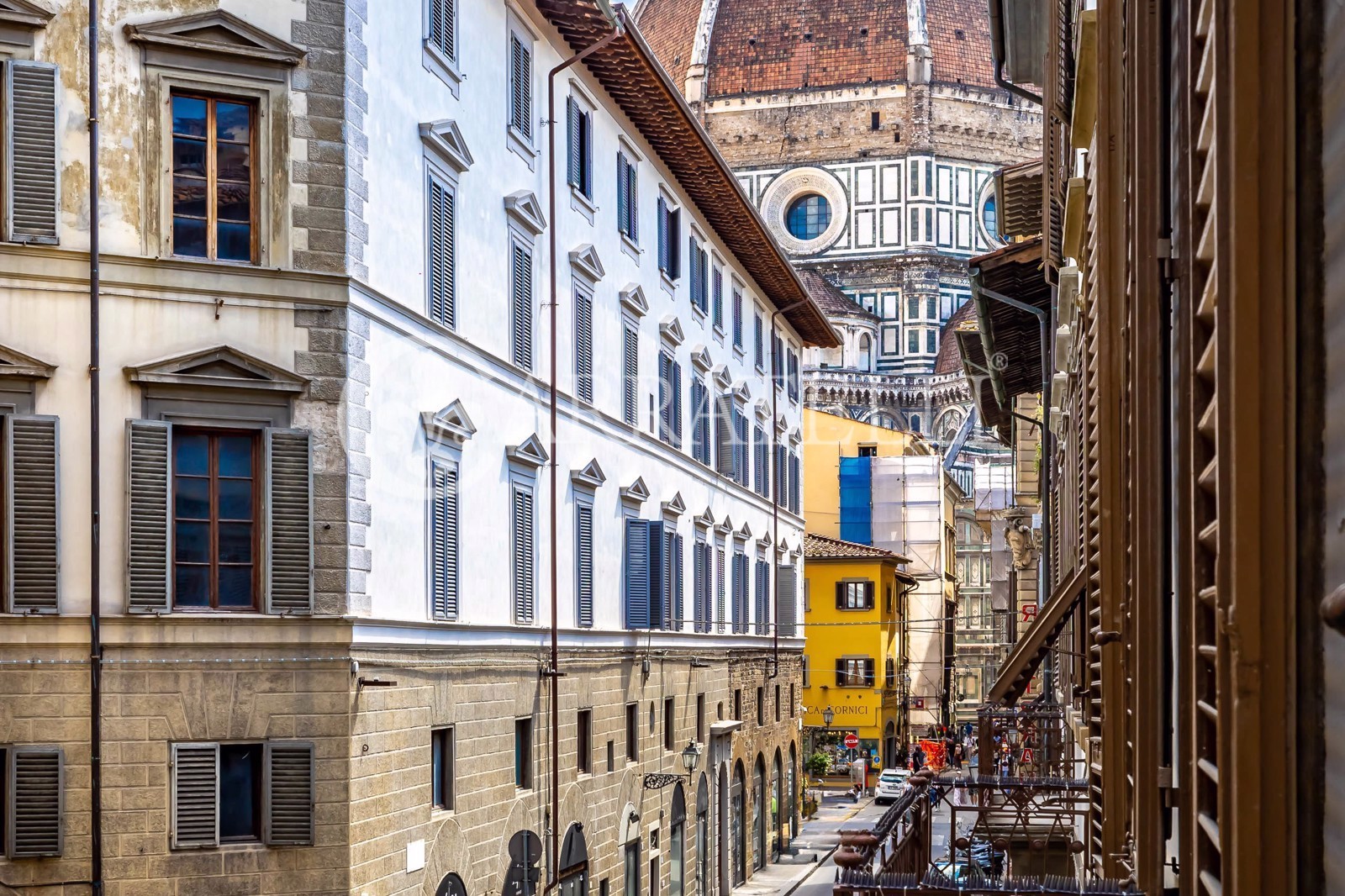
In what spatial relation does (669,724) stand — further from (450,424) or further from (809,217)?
(809,217)

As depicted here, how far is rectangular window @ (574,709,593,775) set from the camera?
2444 centimetres

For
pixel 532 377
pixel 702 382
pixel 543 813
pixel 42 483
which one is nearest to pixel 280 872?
pixel 42 483

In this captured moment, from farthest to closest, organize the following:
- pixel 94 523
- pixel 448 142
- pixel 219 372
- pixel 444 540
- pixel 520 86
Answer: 1. pixel 520 86
2. pixel 448 142
3. pixel 444 540
4. pixel 219 372
5. pixel 94 523

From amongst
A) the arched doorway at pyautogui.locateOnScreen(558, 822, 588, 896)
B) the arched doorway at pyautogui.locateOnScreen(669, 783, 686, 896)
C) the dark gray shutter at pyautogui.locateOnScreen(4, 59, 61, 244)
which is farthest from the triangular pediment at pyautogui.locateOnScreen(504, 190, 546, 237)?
the arched doorway at pyautogui.locateOnScreen(669, 783, 686, 896)

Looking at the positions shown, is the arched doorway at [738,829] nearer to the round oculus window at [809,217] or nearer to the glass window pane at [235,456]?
the glass window pane at [235,456]

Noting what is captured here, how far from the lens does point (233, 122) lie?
16.4 metres

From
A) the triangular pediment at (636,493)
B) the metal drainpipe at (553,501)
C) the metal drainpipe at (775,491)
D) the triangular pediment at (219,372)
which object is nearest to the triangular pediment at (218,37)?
the triangular pediment at (219,372)

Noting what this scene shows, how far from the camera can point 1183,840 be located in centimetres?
490

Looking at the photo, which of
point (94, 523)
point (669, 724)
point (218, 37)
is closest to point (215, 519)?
point (94, 523)

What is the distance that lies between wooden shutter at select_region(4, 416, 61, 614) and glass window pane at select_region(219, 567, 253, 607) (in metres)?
1.43

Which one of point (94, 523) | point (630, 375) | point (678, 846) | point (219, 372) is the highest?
point (630, 375)

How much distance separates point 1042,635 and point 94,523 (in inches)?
324

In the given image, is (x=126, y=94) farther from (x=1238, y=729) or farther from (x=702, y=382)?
(x=702, y=382)

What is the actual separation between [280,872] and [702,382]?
19998mm
